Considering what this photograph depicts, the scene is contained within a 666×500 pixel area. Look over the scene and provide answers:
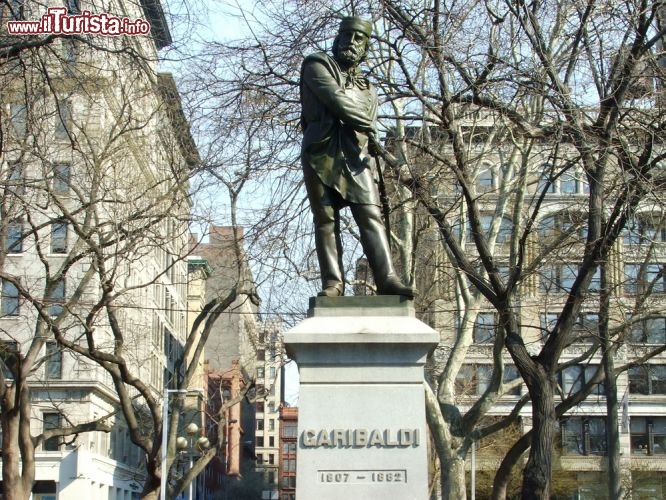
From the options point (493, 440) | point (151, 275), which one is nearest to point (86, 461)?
point (151, 275)

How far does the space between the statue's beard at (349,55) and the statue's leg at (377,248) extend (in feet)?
4.60

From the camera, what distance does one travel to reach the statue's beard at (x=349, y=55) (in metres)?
10.5

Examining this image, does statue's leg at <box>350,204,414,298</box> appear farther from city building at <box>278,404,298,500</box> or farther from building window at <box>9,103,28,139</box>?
city building at <box>278,404,298,500</box>

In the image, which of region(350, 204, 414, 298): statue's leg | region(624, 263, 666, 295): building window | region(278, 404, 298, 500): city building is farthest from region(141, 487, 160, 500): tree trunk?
region(278, 404, 298, 500): city building

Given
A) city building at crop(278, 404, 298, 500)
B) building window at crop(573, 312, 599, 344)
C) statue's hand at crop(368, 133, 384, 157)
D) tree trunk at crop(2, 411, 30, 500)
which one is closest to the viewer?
statue's hand at crop(368, 133, 384, 157)

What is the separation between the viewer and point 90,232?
23734mm

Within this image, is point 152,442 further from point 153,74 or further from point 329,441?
point 329,441

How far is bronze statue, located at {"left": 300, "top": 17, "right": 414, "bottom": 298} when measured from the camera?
1021 cm

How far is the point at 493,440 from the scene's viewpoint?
49469 mm

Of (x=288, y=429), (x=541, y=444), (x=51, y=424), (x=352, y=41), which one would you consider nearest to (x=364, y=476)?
(x=352, y=41)

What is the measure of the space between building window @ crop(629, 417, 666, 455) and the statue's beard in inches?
2063

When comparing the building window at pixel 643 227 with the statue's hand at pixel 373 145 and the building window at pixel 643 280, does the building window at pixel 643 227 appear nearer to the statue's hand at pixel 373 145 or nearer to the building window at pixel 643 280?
the building window at pixel 643 280

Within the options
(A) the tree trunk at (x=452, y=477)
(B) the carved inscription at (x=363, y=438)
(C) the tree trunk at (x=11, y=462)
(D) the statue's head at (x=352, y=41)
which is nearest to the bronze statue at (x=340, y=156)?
(D) the statue's head at (x=352, y=41)

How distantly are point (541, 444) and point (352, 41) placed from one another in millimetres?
8631
